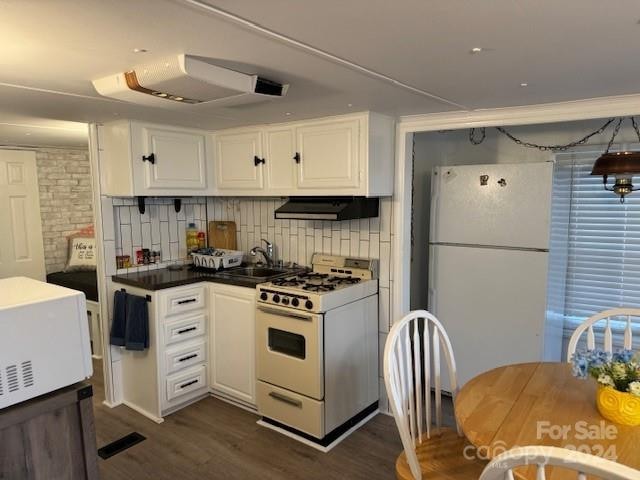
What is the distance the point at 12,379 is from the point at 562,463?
1.45 metres

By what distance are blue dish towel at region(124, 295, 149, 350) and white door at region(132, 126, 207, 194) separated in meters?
0.78

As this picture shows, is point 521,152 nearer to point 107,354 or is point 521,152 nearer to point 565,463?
point 565,463

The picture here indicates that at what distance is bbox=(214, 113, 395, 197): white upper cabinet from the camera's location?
2844 millimetres

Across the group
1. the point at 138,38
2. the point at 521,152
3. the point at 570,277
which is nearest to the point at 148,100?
the point at 138,38

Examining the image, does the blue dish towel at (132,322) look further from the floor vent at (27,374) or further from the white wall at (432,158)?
the white wall at (432,158)

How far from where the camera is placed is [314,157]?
3.04 m

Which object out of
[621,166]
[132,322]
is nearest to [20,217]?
[132,322]

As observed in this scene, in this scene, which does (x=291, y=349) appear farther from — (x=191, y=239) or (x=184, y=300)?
(x=191, y=239)

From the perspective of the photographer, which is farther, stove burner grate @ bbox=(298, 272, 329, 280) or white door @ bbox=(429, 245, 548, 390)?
stove burner grate @ bbox=(298, 272, 329, 280)

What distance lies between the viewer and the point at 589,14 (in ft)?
4.16

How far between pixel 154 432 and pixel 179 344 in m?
0.60

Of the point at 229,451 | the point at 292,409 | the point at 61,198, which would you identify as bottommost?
the point at 229,451

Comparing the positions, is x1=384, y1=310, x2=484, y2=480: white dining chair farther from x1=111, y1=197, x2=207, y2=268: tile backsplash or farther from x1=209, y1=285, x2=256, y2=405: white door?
x1=111, y1=197, x2=207, y2=268: tile backsplash

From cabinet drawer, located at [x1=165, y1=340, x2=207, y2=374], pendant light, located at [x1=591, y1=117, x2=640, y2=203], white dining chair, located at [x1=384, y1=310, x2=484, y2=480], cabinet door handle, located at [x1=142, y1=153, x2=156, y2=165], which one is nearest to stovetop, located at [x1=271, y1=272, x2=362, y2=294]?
cabinet drawer, located at [x1=165, y1=340, x2=207, y2=374]
